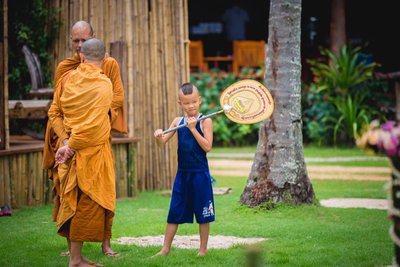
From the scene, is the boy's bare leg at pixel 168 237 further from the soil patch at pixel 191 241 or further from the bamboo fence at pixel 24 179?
the bamboo fence at pixel 24 179

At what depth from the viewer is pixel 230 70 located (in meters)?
21.6

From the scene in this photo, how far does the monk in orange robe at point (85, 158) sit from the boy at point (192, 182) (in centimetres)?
60

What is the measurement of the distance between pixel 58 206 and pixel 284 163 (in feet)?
10.2

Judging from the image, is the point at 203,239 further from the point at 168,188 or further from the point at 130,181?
the point at 168,188

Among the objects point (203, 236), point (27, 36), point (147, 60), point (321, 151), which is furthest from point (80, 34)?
point (321, 151)

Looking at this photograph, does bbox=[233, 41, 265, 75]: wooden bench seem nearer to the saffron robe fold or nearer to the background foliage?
the background foliage

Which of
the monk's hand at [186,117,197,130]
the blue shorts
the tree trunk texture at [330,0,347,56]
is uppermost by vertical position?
the tree trunk texture at [330,0,347,56]

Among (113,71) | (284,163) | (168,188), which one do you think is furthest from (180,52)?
(113,71)

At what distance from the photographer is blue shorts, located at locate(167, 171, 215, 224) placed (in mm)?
6453

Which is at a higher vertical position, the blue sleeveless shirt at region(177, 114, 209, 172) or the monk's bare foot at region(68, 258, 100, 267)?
the blue sleeveless shirt at region(177, 114, 209, 172)

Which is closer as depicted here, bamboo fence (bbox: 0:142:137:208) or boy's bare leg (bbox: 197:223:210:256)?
boy's bare leg (bbox: 197:223:210:256)

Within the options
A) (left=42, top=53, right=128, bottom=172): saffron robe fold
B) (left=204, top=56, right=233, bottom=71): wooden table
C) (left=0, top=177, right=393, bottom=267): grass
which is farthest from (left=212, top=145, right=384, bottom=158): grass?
(left=42, top=53, right=128, bottom=172): saffron robe fold

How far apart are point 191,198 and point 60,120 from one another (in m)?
1.22

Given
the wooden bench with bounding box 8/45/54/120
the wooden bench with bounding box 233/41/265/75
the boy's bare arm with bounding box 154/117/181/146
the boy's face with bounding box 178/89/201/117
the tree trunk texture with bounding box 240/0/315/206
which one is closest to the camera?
the boy's bare arm with bounding box 154/117/181/146
